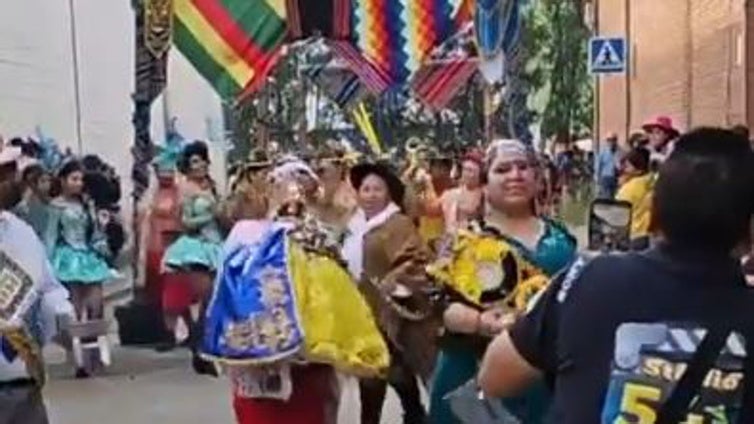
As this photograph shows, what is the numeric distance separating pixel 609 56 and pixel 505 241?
17089 millimetres

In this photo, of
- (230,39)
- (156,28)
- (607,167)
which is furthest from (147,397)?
(607,167)

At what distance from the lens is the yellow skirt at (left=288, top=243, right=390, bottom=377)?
8180mm

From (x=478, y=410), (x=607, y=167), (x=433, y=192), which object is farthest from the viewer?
(x=607, y=167)

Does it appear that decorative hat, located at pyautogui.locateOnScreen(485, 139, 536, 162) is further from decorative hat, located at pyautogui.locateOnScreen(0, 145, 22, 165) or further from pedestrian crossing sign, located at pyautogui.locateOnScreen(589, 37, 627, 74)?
pedestrian crossing sign, located at pyautogui.locateOnScreen(589, 37, 627, 74)

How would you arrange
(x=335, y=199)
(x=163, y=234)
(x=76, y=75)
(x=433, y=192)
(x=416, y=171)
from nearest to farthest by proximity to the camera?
1. (x=335, y=199)
2. (x=163, y=234)
3. (x=433, y=192)
4. (x=416, y=171)
5. (x=76, y=75)

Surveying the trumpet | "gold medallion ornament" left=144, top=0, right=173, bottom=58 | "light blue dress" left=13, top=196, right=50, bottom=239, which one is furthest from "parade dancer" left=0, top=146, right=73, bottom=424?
"gold medallion ornament" left=144, top=0, right=173, bottom=58

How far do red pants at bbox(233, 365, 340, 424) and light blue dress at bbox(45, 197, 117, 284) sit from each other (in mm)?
6930

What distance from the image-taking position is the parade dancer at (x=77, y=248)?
15.2 metres

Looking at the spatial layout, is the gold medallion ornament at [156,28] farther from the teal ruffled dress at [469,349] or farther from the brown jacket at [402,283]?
the teal ruffled dress at [469,349]

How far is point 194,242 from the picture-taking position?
15.9m

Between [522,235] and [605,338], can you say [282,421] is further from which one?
[605,338]

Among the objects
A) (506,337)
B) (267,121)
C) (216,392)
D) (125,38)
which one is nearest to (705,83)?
(125,38)

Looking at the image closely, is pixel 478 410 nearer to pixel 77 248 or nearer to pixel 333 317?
pixel 333 317

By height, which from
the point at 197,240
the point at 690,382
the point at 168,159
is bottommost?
the point at 197,240
